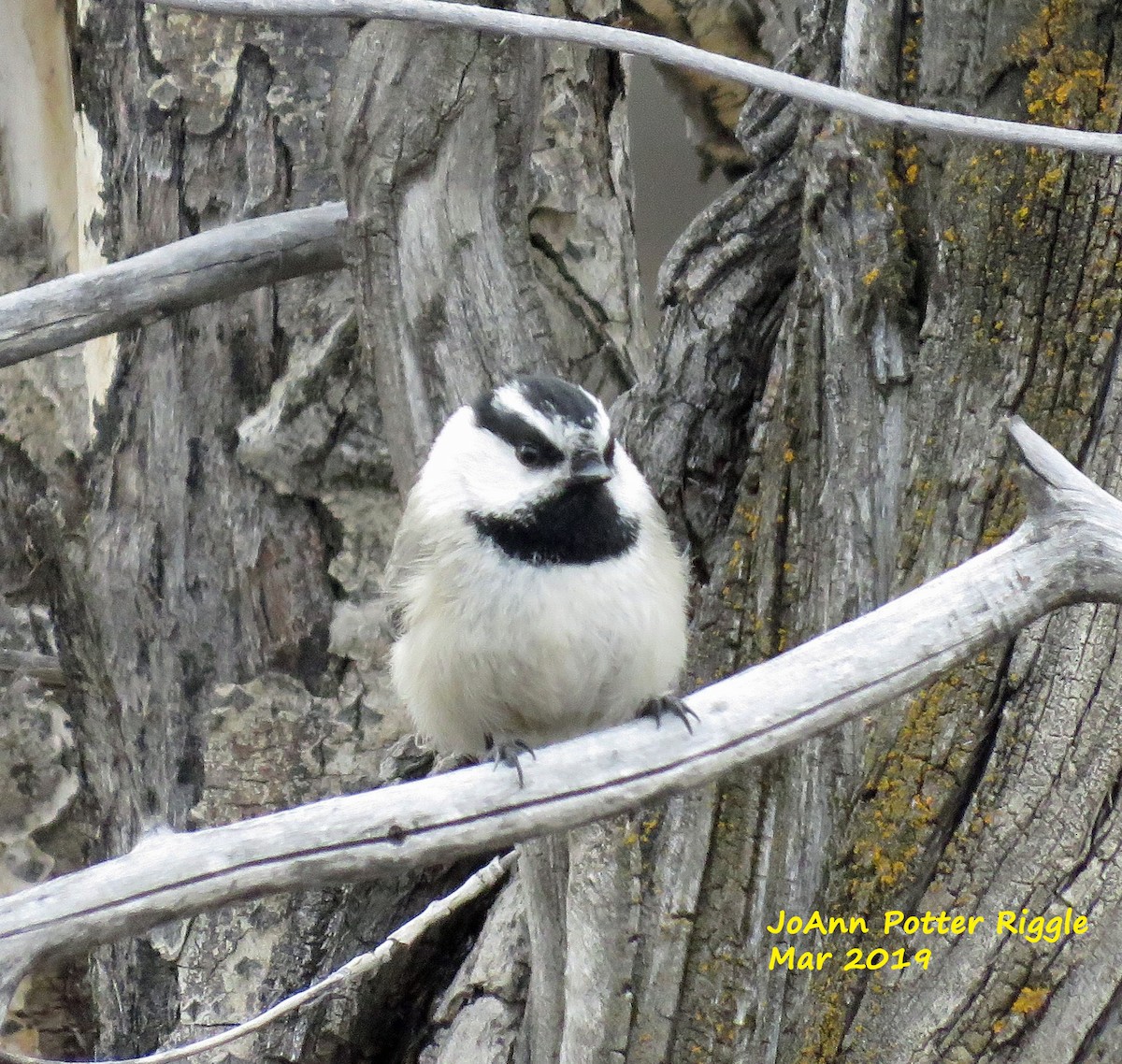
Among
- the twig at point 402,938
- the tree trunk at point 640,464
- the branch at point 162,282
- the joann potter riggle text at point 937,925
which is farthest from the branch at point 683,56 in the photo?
the twig at point 402,938

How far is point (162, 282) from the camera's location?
7.38ft

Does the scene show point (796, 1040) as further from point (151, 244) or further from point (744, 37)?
point (744, 37)

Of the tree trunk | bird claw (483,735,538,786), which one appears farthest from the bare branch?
bird claw (483,735,538,786)

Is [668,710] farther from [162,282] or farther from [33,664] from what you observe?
[33,664]

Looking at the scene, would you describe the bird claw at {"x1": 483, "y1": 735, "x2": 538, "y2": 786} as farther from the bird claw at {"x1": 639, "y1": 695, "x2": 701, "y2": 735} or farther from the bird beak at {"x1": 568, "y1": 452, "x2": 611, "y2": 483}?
the bird beak at {"x1": 568, "y1": 452, "x2": 611, "y2": 483}

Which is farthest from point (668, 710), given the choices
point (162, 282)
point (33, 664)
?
point (33, 664)

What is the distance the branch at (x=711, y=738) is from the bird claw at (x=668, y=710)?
0.05ft

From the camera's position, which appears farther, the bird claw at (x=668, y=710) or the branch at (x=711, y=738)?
the bird claw at (x=668, y=710)

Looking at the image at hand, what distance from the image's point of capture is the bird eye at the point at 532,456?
1.93 m

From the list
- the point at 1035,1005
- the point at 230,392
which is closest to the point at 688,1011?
the point at 1035,1005

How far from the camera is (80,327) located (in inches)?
88.4

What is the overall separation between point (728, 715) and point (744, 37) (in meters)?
1.83

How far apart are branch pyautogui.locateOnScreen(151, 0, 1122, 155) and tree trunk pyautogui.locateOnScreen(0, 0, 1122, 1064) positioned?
26cm

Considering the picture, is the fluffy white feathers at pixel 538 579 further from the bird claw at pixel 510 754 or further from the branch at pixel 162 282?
the branch at pixel 162 282
